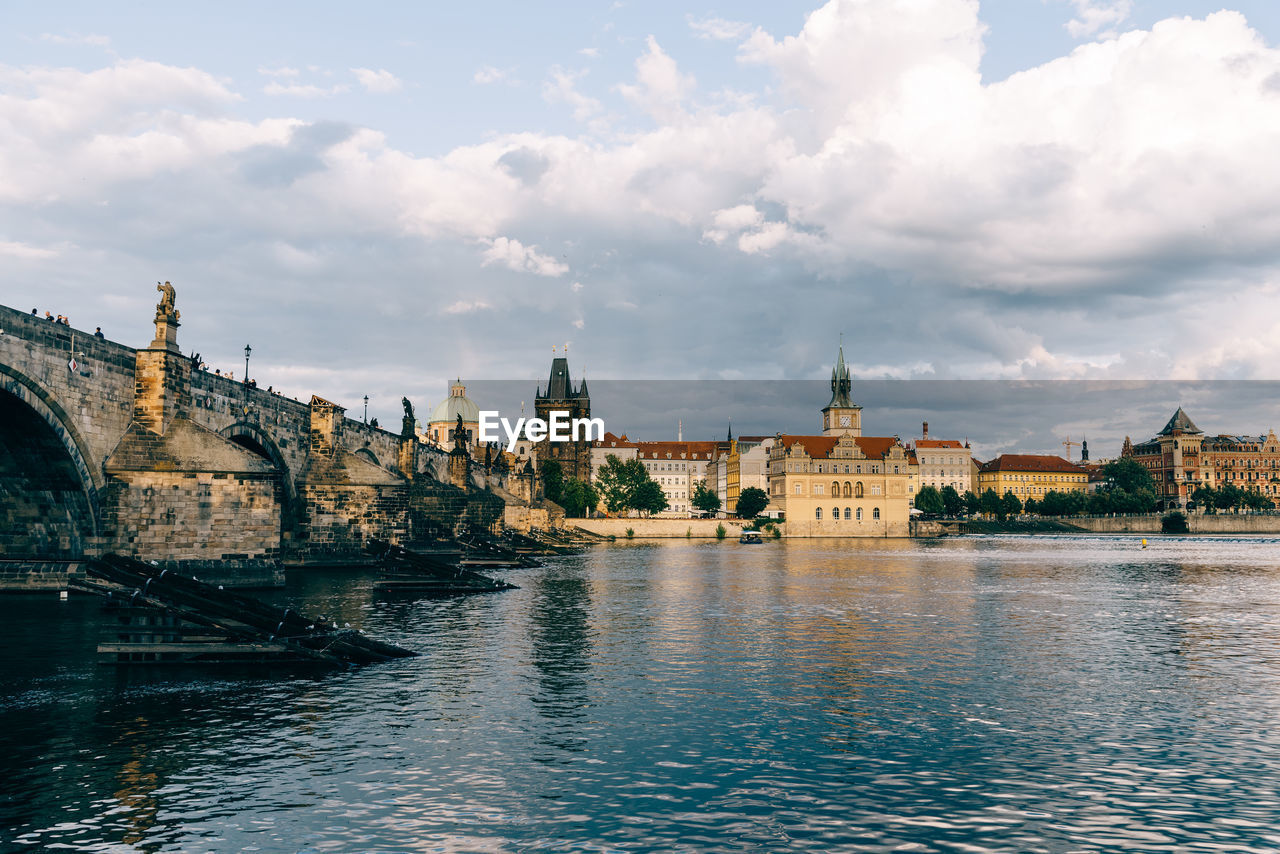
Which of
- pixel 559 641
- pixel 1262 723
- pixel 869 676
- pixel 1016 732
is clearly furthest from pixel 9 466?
pixel 1262 723

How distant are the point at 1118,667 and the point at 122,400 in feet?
119

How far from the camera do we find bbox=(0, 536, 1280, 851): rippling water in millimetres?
11523

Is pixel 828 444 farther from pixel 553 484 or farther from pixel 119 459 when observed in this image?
pixel 119 459

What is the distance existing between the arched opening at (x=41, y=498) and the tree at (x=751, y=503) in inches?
5611

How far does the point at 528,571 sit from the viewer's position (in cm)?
6238

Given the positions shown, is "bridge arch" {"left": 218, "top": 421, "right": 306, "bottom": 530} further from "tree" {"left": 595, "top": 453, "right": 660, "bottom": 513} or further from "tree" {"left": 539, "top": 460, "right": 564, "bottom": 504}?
"tree" {"left": 595, "top": 453, "right": 660, "bottom": 513}

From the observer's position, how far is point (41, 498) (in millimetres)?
36594

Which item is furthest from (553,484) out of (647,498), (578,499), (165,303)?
(165,303)

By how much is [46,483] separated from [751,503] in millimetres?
143702

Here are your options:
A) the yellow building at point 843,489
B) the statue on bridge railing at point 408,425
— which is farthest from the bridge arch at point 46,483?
the yellow building at point 843,489

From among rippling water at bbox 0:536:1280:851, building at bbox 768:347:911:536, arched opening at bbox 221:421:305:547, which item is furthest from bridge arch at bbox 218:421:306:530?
building at bbox 768:347:911:536

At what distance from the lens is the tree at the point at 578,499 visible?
164000mm

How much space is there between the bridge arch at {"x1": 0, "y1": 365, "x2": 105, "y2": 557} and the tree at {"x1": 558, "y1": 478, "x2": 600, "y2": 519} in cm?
12628

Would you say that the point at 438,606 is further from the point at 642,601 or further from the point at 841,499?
the point at 841,499
